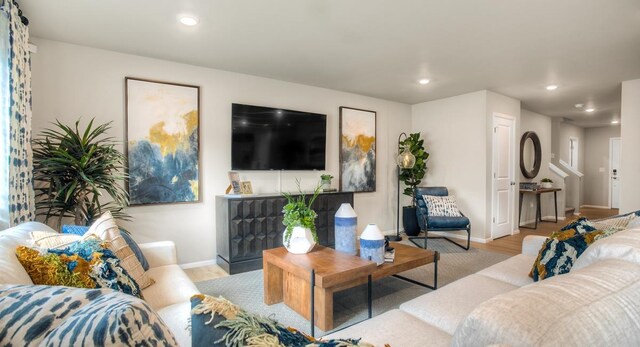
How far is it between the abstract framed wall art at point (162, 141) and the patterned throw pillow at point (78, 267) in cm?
213

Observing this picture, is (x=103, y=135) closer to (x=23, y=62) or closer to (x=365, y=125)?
(x=23, y=62)

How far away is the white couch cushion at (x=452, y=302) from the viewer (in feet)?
4.88

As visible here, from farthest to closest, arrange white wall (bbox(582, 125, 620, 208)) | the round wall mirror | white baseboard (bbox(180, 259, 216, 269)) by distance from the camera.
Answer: white wall (bbox(582, 125, 620, 208)) → the round wall mirror → white baseboard (bbox(180, 259, 216, 269))

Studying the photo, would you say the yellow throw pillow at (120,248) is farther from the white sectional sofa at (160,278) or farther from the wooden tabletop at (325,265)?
the wooden tabletop at (325,265)

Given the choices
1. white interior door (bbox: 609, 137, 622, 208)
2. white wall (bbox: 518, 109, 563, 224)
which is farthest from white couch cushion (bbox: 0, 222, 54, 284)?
white interior door (bbox: 609, 137, 622, 208)

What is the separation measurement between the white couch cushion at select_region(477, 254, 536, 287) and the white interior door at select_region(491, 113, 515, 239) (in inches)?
122

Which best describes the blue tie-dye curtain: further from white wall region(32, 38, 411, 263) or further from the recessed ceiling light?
the recessed ceiling light

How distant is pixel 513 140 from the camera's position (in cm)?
549

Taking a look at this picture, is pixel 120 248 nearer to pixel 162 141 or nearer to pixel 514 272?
pixel 162 141

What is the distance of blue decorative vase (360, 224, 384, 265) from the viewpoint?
2416 mm

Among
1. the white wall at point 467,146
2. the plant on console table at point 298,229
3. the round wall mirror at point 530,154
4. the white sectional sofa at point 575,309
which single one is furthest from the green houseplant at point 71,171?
the round wall mirror at point 530,154

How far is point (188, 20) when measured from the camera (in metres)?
2.62

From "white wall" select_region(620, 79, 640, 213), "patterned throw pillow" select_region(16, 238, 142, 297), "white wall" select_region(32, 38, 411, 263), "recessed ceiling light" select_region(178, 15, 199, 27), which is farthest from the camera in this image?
"white wall" select_region(620, 79, 640, 213)

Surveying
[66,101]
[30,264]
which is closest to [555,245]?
[30,264]
